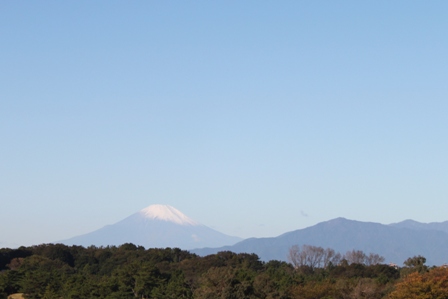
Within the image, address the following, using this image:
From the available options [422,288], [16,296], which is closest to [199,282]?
[422,288]

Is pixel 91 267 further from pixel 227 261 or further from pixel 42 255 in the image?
pixel 227 261

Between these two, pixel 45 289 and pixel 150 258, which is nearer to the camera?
pixel 45 289

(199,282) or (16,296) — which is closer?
(199,282)

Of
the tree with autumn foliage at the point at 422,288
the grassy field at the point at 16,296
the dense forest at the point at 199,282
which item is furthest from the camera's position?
the grassy field at the point at 16,296

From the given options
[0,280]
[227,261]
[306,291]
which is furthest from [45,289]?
[227,261]

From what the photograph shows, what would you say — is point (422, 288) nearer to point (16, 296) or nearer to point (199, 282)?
point (199, 282)

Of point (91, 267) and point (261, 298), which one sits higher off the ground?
point (91, 267)

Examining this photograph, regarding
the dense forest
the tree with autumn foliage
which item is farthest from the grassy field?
the tree with autumn foliage

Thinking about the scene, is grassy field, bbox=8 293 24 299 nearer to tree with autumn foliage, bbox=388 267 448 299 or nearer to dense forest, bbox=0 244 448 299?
dense forest, bbox=0 244 448 299

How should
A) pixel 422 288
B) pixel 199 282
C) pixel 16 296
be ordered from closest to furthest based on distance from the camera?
pixel 422 288 < pixel 199 282 < pixel 16 296

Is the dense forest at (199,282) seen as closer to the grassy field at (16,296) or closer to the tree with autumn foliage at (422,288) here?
the tree with autumn foliage at (422,288)

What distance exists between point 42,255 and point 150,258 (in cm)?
1839

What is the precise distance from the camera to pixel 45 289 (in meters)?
74.6

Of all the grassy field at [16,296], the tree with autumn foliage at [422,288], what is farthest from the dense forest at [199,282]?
the grassy field at [16,296]
